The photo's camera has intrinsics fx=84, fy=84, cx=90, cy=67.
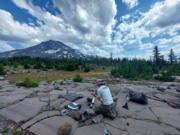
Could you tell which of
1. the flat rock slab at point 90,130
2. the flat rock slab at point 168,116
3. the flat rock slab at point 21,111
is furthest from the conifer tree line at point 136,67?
the flat rock slab at point 21,111

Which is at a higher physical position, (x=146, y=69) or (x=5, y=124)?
(x=146, y=69)

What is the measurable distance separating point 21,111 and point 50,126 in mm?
1512

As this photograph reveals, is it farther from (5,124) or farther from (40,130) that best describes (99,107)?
(5,124)

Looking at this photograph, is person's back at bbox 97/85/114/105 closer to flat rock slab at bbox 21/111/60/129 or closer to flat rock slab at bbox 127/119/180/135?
flat rock slab at bbox 127/119/180/135

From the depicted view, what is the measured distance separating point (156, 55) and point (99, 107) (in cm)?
4560

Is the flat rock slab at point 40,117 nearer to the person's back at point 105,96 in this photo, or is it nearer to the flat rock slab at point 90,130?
the flat rock slab at point 90,130

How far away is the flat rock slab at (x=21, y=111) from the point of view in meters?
2.65

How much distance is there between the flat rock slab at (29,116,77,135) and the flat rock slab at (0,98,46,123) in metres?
0.64

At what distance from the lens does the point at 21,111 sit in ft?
9.75

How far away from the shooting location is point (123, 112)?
3.09 metres

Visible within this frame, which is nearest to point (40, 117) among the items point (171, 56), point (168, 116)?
point (168, 116)

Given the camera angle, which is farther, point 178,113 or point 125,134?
point 178,113

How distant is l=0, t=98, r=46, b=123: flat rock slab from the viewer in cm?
265

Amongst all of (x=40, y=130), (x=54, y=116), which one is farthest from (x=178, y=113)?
(x=40, y=130)
